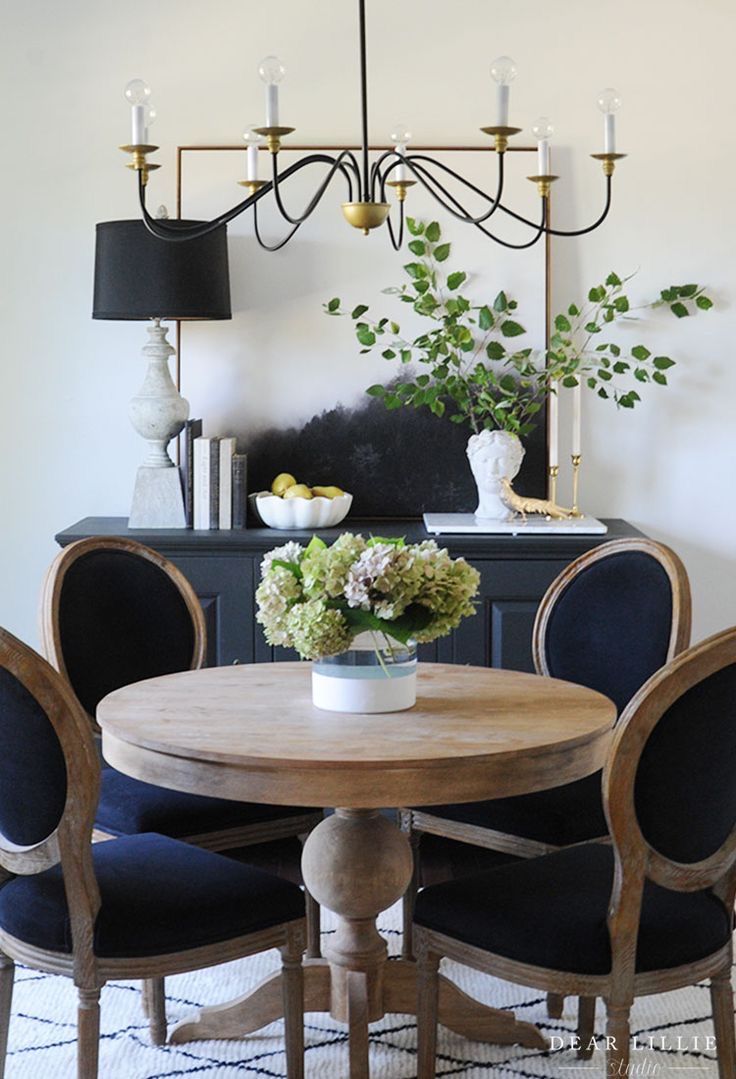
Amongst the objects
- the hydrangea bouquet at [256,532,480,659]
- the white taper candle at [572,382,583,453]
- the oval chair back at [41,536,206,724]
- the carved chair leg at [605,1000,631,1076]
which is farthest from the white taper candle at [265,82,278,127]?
the white taper candle at [572,382,583,453]

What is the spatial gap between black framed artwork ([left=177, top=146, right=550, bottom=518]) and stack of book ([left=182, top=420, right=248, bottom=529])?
264mm

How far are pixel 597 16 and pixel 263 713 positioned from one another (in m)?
2.56

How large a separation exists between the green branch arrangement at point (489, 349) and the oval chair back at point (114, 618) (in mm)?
1154

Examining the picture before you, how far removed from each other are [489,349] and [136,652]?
1505 mm

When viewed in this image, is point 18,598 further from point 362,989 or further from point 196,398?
point 362,989

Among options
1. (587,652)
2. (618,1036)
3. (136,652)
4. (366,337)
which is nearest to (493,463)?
(366,337)

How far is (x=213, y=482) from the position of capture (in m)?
3.91

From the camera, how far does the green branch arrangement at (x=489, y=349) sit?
406cm

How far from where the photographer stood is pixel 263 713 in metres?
2.49

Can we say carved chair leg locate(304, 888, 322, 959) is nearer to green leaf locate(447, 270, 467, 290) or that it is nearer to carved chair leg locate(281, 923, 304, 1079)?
carved chair leg locate(281, 923, 304, 1079)

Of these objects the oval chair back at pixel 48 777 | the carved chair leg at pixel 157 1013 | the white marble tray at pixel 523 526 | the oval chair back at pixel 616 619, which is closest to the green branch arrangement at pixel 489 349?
the white marble tray at pixel 523 526

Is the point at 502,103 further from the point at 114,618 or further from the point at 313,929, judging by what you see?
the point at 313,929

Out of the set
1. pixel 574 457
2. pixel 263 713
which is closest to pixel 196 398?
pixel 574 457

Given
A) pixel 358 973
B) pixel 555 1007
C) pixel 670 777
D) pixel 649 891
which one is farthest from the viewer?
pixel 555 1007
